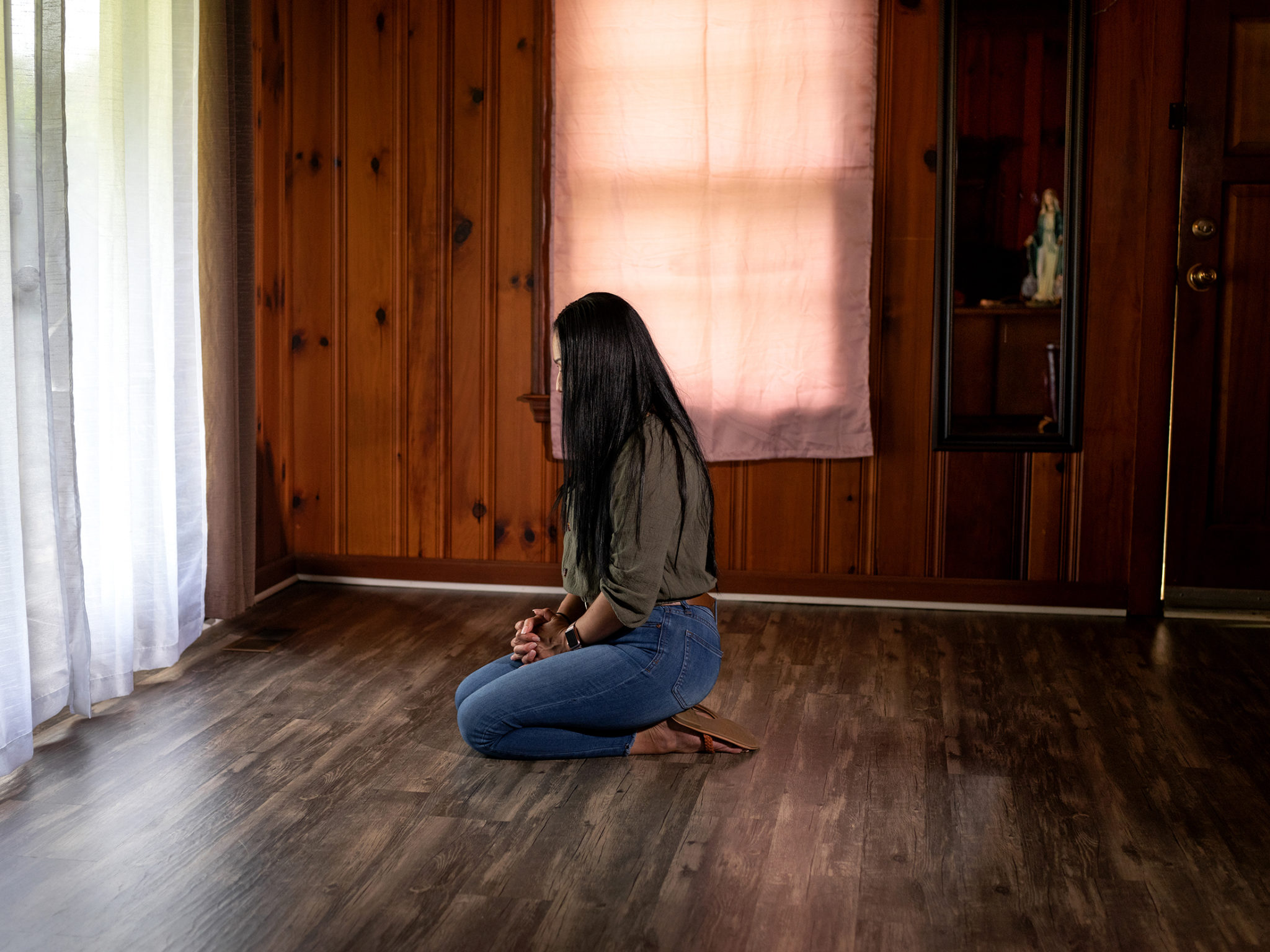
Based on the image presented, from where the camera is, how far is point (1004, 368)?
13.0ft

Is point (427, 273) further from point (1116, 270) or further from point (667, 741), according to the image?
point (1116, 270)

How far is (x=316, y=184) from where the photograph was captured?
13.8 ft

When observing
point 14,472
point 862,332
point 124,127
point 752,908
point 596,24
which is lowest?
point 752,908

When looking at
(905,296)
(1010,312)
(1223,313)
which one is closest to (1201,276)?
(1223,313)

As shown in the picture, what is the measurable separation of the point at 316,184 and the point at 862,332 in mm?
1899

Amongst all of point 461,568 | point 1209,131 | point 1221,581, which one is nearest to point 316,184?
point 461,568

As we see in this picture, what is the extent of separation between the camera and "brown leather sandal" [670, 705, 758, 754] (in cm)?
266

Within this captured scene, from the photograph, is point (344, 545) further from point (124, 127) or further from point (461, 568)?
point (124, 127)

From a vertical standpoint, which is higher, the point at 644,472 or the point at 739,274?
the point at 739,274

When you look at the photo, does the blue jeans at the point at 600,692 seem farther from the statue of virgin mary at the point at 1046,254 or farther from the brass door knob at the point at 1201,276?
the brass door knob at the point at 1201,276

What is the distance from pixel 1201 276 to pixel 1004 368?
25.7 inches

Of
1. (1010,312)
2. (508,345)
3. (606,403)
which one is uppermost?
(1010,312)

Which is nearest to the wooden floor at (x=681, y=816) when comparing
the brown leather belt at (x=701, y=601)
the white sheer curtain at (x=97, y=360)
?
the white sheer curtain at (x=97, y=360)

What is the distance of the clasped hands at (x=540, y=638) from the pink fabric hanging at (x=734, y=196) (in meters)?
1.47
